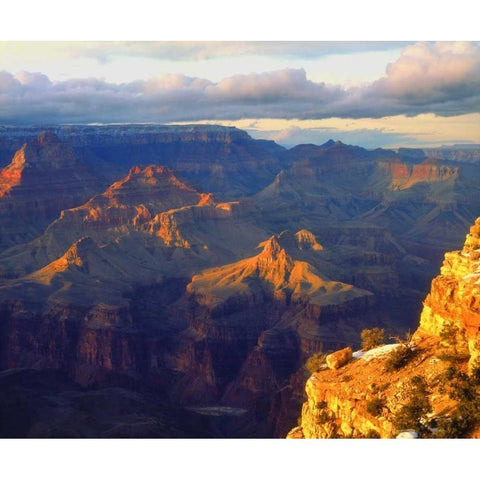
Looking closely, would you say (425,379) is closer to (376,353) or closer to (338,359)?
(376,353)

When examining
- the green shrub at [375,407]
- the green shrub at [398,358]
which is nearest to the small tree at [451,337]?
the green shrub at [398,358]

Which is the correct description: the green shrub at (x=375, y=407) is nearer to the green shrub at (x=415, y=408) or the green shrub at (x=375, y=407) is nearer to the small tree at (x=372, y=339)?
the green shrub at (x=415, y=408)

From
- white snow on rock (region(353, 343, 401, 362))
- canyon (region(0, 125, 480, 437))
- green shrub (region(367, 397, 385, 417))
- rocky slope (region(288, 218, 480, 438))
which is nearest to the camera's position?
rocky slope (region(288, 218, 480, 438))

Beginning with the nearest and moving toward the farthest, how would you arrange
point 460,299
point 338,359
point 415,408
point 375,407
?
point 415,408 < point 375,407 < point 460,299 < point 338,359

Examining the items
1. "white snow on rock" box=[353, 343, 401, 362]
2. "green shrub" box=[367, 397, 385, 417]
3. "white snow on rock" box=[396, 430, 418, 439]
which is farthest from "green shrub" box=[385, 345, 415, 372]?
"white snow on rock" box=[396, 430, 418, 439]

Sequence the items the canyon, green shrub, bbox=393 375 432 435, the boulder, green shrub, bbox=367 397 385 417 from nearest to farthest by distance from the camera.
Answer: green shrub, bbox=393 375 432 435
green shrub, bbox=367 397 385 417
the boulder
the canyon

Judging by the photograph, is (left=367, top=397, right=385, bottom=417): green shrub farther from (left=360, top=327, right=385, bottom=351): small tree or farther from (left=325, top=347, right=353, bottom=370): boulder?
(left=360, top=327, right=385, bottom=351): small tree

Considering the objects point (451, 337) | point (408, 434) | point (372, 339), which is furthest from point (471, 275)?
point (372, 339)
